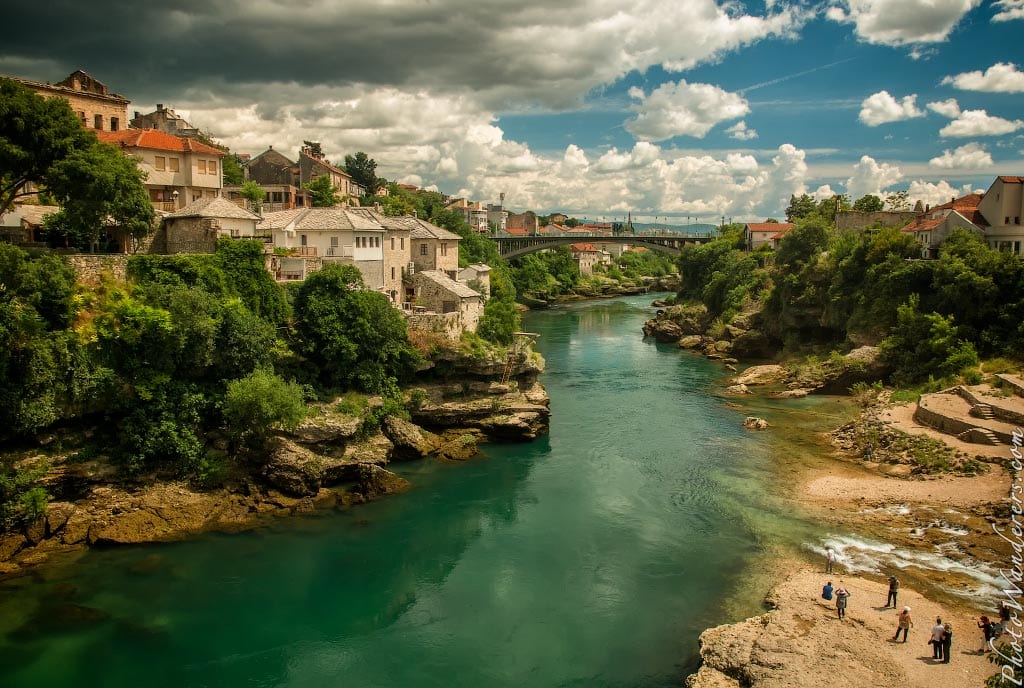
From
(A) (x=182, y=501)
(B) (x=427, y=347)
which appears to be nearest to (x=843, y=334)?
(B) (x=427, y=347)

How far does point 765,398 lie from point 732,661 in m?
29.9

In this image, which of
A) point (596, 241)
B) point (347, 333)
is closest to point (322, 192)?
point (347, 333)

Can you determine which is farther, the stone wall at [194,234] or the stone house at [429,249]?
the stone house at [429,249]

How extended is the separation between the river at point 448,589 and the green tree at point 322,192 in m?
40.1

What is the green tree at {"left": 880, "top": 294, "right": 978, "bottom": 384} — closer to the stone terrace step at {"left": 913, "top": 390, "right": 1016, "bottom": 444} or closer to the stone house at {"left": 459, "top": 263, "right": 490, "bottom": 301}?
the stone terrace step at {"left": 913, "top": 390, "right": 1016, "bottom": 444}

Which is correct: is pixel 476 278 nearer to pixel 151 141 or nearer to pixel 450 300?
pixel 450 300

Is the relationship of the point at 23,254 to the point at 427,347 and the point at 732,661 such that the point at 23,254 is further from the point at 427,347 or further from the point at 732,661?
the point at 732,661

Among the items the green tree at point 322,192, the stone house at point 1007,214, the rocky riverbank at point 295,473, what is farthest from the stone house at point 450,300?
the stone house at point 1007,214

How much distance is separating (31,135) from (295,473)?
54.7 feet

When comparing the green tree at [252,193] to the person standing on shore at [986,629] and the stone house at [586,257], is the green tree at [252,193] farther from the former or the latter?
the stone house at [586,257]

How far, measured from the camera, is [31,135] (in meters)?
27.8

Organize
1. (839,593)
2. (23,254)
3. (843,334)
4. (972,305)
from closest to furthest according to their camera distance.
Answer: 1. (839,593)
2. (23,254)
3. (972,305)
4. (843,334)

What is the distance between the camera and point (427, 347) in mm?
34625

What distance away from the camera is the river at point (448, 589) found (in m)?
18.7
